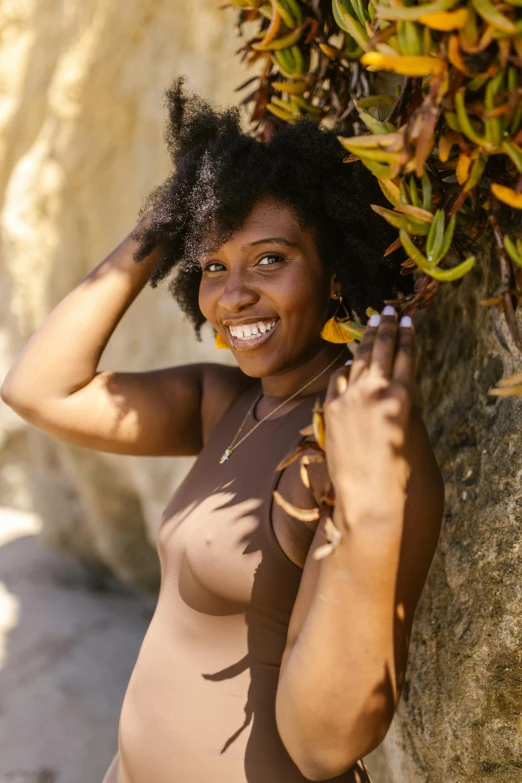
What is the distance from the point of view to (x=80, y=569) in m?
4.61

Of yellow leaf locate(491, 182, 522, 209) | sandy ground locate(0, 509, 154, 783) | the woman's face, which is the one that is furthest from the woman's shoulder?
sandy ground locate(0, 509, 154, 783)

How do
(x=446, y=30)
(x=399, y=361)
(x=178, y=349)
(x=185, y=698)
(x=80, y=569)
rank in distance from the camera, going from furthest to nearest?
(x=80, y=569), (x=178, y=349), (x=185, y=698), (x=399, y=361), (x=446, y=30)

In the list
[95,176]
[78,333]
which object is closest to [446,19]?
[78,333]

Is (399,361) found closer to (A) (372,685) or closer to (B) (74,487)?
(A) (372,685)

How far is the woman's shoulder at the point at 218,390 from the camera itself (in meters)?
1.94

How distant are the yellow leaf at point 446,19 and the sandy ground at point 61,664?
6.33 ft

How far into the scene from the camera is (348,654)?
3.70 ft

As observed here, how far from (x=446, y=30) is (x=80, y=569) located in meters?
4.17

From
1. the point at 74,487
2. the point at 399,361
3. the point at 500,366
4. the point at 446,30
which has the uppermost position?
the point at 446,30

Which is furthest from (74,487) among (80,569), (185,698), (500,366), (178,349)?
(500,366)

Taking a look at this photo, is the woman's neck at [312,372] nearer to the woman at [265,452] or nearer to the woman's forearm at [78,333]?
the woman at [265,452]

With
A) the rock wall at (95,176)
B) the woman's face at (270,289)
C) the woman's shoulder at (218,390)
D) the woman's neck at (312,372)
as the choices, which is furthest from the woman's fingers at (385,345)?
the rock wall at (95,176)

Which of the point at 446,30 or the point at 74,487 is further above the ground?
the point at 446,30

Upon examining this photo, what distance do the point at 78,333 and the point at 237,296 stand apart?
0.55 m
